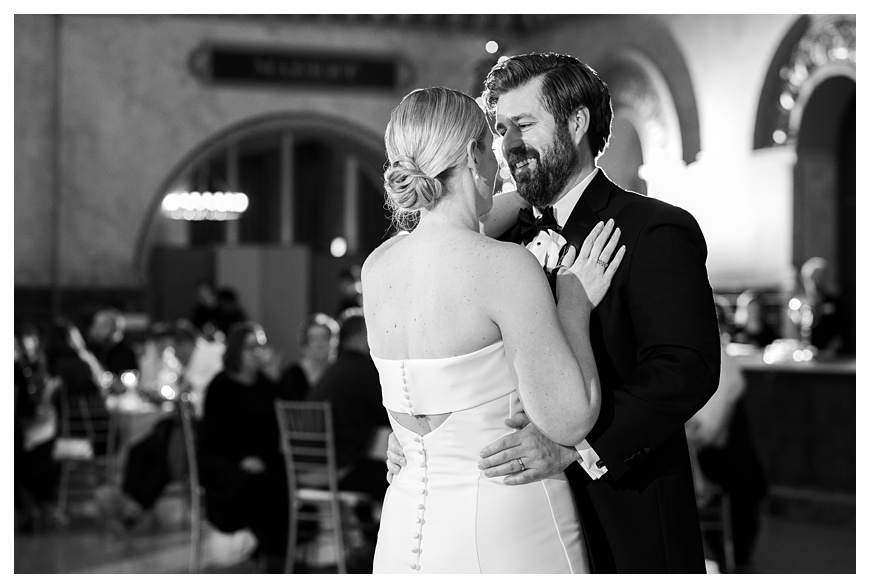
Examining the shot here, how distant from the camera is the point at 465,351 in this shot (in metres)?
1.96

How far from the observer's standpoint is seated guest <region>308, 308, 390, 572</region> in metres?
5.71

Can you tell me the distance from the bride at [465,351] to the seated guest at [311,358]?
15.5 ft

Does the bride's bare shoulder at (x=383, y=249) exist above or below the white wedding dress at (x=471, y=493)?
above

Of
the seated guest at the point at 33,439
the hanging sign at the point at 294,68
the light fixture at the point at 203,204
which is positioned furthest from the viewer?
the light fixture at the point at 203,204

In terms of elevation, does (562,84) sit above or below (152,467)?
above

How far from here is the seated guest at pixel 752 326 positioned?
9.58m

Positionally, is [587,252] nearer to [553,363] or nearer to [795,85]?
[553,363]

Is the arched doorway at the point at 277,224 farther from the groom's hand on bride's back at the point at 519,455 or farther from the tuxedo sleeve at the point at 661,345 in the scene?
the groom's hand on bride's back at the point at 519,455

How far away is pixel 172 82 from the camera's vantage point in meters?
12.8

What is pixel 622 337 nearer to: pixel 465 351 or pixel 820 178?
pixel 465 351

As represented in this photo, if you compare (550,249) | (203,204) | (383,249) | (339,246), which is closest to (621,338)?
(550,249)

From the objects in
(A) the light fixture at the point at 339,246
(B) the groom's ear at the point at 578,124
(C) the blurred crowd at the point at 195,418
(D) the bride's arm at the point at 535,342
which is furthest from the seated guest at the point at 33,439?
(A) the light fixture at the point at 339,246

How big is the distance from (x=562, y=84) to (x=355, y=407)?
369cm

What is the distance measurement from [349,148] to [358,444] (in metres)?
8.78
